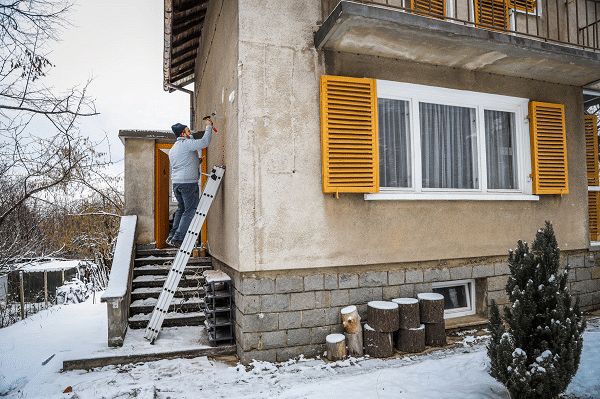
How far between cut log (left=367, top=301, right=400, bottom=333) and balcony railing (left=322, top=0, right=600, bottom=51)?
4.33 meters

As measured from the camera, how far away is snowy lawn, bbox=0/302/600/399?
12.5ft

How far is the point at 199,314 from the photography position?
6.15 m

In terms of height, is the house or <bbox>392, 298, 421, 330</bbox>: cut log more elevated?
the house

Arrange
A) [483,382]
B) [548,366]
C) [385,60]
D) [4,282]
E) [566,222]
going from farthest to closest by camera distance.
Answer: [4,282] < [566,222] < [385,60] < [483,382] < [548,366]

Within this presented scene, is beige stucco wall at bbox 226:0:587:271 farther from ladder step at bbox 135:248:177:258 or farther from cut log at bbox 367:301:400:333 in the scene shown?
ladder step at bbox 135:248:177:258

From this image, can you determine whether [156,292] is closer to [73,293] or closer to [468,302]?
[468,302]

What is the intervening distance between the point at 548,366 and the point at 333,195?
285 centimetres

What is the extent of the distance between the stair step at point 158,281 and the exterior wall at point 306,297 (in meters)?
1.29

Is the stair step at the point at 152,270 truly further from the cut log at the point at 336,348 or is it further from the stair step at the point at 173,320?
the cut log at the point at 336,348

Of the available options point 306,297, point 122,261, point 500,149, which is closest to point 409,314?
point 306,297

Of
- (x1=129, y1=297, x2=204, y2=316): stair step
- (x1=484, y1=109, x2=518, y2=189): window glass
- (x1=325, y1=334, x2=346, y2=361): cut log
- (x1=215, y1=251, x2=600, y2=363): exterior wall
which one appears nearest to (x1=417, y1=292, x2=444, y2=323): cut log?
(x1=215, y1=251, x2=600, y2=363): exterior wall

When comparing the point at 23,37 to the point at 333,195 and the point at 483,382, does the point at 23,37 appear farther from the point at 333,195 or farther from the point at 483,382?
the point at 483,382

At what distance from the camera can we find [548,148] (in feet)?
21.4

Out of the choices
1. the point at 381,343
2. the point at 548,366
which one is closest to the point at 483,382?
the point at 548,366
